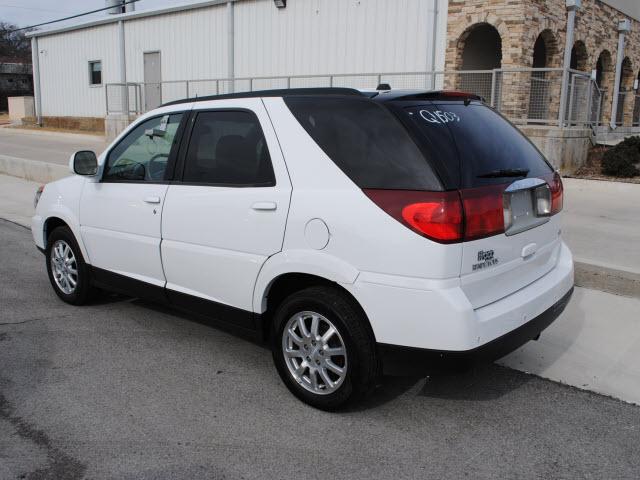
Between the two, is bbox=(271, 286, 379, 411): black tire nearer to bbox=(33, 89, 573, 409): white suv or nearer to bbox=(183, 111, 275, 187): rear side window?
bbox=(33, 89, 573, 409): white suv

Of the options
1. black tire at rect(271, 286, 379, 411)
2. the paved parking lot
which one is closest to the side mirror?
the paved parking lot

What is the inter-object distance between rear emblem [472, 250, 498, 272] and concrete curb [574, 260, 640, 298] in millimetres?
3053

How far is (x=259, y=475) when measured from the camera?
304 cm

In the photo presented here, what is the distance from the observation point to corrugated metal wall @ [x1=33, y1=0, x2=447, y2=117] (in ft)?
56.4

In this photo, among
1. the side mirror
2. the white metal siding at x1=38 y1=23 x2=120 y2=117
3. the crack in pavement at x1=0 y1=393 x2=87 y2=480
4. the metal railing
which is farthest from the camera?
the white metal siding at x1=38 y1=23 x2=120 y2=117

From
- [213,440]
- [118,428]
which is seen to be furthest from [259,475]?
[118,428]

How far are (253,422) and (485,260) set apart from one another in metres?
1.57

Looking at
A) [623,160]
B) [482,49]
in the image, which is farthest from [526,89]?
[482,49]

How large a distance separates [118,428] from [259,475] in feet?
3.02

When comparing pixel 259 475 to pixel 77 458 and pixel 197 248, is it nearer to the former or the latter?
pixel 77 458

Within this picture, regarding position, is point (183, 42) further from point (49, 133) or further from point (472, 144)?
point (472, 144)

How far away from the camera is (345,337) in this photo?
11.2 feet

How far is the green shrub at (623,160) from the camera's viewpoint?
12.2 meters

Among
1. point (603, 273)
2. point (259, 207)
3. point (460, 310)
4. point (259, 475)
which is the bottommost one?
point (259, 475)
